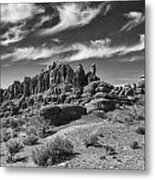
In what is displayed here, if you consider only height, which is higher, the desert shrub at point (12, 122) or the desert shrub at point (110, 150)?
the desert shrub at point (12, 122)

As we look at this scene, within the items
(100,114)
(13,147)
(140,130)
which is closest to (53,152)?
(13,147)

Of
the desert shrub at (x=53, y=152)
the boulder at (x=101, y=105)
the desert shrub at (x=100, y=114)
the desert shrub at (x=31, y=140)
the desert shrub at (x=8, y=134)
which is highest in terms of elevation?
the boulder at (x=101, y=105)

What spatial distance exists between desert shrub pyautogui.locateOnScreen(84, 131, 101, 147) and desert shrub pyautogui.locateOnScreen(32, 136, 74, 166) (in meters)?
0.10

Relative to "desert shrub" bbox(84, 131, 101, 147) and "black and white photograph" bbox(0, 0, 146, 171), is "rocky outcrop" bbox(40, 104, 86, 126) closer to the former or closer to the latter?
"black and white photograph" bbox(0, 0, 146, 171)

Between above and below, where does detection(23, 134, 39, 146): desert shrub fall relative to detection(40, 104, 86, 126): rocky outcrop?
below

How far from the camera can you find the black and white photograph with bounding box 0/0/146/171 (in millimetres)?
2938

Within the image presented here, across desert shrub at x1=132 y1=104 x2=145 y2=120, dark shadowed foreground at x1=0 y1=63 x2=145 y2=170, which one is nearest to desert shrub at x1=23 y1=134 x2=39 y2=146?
dark shadowed foreground at x1=0 y1=63 x2=145 y2=170

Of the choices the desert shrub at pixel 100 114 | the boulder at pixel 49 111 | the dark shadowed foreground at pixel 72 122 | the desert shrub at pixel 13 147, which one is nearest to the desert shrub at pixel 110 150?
the dark shadowed foreground at pixel 72 122

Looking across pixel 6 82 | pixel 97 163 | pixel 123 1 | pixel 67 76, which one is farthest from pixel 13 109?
pixel 123 1

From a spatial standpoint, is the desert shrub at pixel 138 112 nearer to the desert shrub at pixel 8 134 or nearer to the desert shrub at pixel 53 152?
the desert shrub at pixel 53 152

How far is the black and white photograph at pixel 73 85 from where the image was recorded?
9.64 ft

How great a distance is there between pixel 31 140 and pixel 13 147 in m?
0.13

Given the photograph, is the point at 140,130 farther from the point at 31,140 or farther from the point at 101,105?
the point at 31,140

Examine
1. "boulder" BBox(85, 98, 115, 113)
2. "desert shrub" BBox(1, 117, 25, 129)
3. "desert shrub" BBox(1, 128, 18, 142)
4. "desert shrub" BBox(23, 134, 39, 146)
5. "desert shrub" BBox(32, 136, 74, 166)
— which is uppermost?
"boulder" BBox(85, 98, 115, 113)
